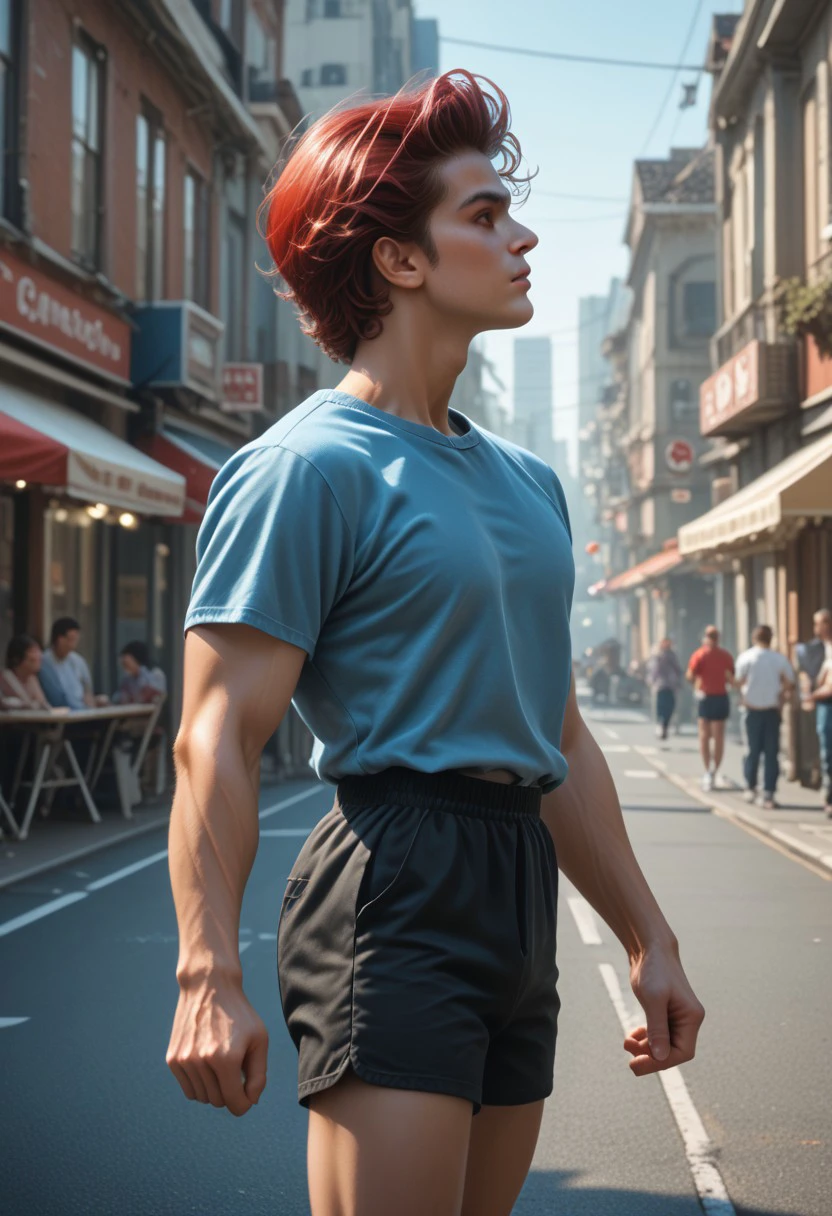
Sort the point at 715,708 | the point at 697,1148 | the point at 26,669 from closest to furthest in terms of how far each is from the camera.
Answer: the point at 697,1148
the point at 26,669
the point at 715,708

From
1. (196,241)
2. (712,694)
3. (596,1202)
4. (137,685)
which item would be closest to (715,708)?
(712,694)

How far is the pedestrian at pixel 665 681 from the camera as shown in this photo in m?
28.6

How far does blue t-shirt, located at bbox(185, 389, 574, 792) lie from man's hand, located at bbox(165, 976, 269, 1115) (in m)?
0.35

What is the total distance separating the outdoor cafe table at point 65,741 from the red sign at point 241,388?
787 cm

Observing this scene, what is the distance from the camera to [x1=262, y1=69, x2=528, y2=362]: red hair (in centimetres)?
217

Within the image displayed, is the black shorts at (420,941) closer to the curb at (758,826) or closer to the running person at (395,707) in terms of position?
the running person at (395,707)

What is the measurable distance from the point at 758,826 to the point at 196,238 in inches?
503

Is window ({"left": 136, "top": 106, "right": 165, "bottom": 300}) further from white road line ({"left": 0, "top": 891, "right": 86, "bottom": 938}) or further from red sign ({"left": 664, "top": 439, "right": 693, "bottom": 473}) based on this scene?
red sign ({"left": 664, "top": 439, "right": 693, "bottom": 473})

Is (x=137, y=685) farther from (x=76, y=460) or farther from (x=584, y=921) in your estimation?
(x=584, y=921)

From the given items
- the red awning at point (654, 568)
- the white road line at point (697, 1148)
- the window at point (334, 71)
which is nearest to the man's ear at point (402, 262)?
the white road line at point (697, 1148)

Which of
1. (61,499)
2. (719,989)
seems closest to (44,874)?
(719,989)

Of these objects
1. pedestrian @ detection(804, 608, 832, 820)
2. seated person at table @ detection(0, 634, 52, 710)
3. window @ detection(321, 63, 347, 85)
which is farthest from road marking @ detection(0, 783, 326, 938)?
window @ detection(321, 63, 347, 85)

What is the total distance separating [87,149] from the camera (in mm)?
17625

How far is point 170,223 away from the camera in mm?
21172
